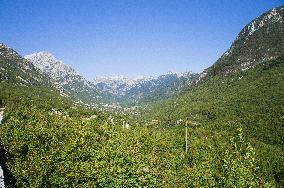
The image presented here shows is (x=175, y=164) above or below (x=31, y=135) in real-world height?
below

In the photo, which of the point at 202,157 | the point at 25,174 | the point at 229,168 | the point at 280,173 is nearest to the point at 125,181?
the point at 229,168

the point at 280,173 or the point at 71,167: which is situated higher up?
the point at 71,167

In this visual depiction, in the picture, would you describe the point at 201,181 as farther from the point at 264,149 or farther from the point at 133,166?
the point at 264,149

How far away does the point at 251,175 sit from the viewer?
34.9 meters

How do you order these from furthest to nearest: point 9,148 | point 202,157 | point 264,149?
point 264,149 < point 202,157 < point 9,148

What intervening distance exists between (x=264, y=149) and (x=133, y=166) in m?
119

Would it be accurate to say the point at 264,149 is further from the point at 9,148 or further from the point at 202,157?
the point at 9,148

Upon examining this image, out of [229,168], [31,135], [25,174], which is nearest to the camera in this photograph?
[229,168]

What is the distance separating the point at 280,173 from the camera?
12669 centimetres

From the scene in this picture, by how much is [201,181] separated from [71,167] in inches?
894

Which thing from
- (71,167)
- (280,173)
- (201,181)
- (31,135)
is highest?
(31,135)

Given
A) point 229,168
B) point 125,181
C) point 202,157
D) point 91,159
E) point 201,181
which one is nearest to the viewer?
point 229,168

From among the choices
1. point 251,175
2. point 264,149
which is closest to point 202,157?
point 264,149

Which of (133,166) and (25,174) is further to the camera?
(25,174)
